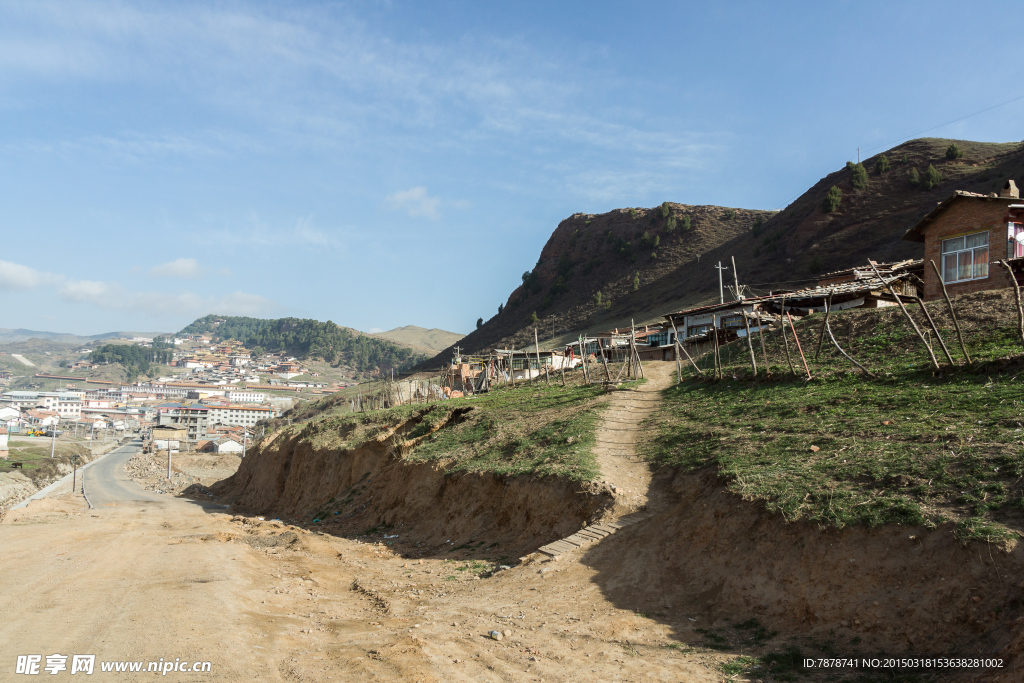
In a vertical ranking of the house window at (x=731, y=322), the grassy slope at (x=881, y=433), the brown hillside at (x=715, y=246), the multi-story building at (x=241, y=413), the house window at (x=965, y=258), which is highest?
the brown hillside at (x=715, y=246)

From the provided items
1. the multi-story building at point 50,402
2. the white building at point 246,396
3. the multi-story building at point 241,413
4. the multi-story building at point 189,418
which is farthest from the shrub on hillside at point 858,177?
the multi-story building at point 50,402

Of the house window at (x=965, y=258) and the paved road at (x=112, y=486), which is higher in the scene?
the house window at (x=965, y=258)

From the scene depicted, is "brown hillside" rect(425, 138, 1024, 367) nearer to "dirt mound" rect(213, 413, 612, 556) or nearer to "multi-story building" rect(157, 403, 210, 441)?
"dirt mound" rect(213, 413, 612, 556)

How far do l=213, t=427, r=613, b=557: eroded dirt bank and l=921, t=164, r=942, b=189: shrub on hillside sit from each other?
6673cm

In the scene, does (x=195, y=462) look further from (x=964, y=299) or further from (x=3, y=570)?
(x=964, y=299)

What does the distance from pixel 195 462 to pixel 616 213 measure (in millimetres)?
83367

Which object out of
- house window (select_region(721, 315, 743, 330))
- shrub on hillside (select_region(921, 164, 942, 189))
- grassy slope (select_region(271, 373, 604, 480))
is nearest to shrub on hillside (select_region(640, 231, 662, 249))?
shrub on hillside (select_region(921, 164, 942, 189))

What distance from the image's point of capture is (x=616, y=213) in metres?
119

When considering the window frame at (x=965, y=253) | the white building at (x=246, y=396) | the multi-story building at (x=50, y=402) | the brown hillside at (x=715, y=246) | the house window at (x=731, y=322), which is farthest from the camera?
the white building at (x=246, y=396)

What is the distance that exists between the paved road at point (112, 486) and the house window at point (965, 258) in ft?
157

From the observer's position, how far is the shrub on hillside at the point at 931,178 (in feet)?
214

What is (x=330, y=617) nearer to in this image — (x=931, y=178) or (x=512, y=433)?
(x=512, y=433)

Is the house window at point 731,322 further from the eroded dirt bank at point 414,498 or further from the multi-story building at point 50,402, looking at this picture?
the multi-story building at point 50,402

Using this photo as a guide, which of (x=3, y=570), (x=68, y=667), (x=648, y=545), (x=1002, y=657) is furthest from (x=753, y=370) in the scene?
(x=3, y=570)
